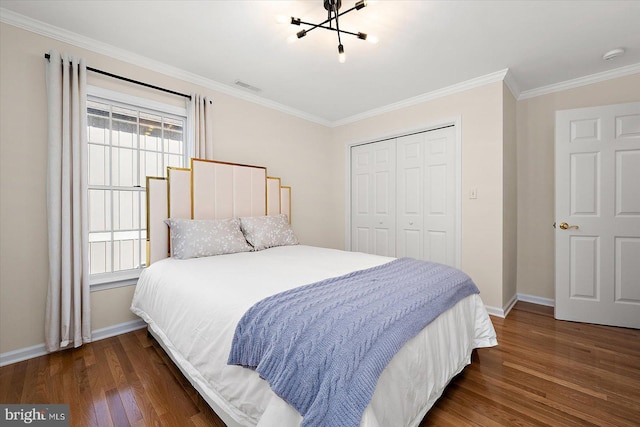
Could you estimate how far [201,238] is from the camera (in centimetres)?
254

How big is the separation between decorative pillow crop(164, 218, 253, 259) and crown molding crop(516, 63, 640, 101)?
3788mm

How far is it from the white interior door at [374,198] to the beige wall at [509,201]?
1318 mm

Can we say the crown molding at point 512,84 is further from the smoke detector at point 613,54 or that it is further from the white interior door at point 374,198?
the white interior door at point 374,198

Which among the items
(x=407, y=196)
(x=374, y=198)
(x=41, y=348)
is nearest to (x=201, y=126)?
(x=41, y=348)

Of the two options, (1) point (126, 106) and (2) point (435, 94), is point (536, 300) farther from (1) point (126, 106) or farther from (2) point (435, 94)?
(1) point (126, 106)

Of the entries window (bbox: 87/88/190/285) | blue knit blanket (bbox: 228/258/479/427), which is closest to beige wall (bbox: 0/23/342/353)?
window (bbox: 87/88/190/285)

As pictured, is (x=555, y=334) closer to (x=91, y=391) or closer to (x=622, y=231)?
(x=622, y=231)

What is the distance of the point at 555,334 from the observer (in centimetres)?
252

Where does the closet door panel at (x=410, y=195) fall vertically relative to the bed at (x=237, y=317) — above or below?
above

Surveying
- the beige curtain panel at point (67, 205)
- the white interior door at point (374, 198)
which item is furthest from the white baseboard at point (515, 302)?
the beige curtain panel at point (67, 205)

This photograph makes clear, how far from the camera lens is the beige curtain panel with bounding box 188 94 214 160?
9.62 ft

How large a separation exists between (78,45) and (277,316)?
9.31ft

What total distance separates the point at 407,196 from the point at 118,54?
348cm

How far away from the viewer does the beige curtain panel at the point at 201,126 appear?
2.93 meters
